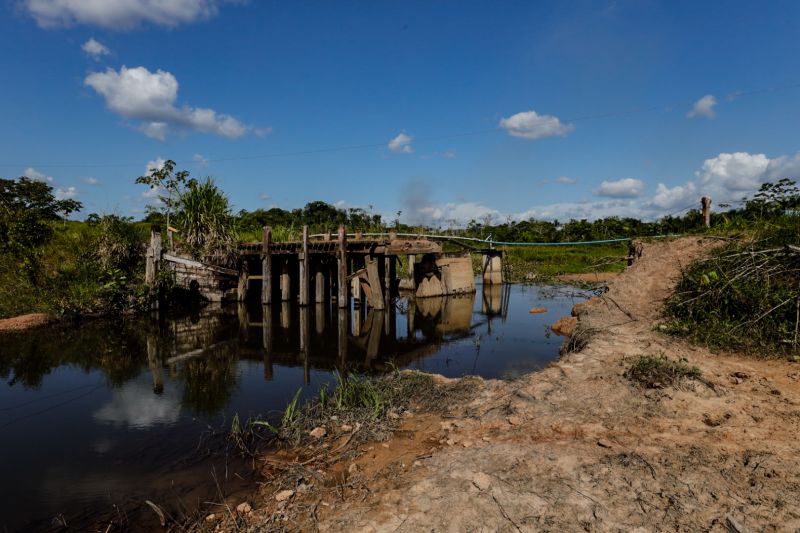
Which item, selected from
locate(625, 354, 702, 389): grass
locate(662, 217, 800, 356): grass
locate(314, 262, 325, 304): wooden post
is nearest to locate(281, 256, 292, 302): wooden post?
locate(314, 262, 325, 304): wooden post

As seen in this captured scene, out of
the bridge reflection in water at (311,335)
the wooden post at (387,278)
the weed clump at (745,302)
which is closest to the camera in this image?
the weed clump at (745,302)

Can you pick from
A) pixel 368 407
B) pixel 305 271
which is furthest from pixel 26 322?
pixel 368 407

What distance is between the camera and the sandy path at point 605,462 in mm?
3186

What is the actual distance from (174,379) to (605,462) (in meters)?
7.11

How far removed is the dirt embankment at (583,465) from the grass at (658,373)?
0.13 m

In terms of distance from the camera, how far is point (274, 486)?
4180 mm

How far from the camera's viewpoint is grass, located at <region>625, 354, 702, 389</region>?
5.36 meters

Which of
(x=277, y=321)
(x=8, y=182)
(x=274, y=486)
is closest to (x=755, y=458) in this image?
(x=274, y=486)

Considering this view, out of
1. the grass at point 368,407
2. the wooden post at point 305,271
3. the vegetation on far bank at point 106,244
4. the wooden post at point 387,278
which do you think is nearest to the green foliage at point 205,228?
the vegetation on far bank at point 106,244

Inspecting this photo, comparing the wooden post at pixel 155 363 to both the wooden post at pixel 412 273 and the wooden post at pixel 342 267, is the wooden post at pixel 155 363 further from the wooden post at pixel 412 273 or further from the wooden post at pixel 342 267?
the wooden post at pixel 412 273

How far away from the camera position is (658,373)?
5.48 meters

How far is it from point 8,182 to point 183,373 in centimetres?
2448

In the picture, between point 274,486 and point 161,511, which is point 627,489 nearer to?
point 274,486

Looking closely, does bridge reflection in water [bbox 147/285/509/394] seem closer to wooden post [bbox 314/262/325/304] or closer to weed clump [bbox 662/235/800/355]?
wooden post [bbox 314/262/325/304]
